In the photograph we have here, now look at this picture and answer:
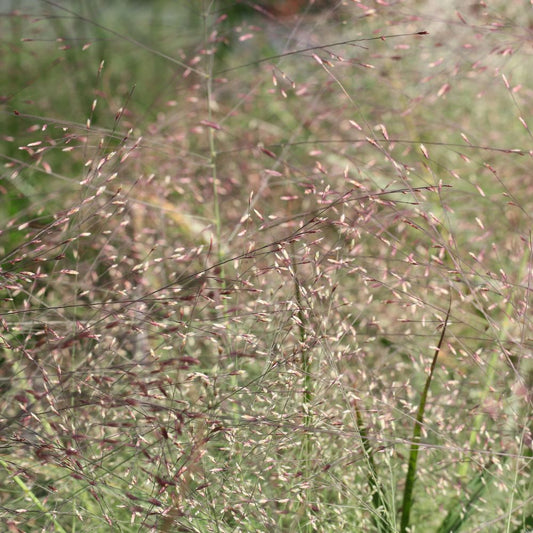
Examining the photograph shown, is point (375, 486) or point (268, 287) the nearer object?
point (375, 486)

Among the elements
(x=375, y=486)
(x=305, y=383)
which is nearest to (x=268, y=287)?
(x=305, y=383)

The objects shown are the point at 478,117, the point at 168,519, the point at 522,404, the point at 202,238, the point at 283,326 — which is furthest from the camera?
the point at 478,117

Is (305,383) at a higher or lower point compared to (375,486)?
higher

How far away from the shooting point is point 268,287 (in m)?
1.73

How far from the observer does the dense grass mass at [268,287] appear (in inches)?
50.8

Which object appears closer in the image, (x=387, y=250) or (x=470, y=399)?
(x=470, y=399)

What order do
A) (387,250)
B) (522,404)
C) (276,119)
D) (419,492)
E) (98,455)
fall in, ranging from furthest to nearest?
(276,119) → (387,250) → (522,404) → (419,492) → (98,455)

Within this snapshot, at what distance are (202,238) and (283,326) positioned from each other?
88 cm

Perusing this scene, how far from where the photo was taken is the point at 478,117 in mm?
3154

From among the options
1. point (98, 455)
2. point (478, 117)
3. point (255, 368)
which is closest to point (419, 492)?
point (255, 368)

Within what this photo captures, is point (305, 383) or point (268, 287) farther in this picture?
point (268, 287)

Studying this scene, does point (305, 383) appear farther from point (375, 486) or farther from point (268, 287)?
point (268, 287)

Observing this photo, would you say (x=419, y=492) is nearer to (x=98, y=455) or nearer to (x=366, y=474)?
(x=366, y=474)

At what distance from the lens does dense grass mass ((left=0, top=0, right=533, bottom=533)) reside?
1.29 meters
